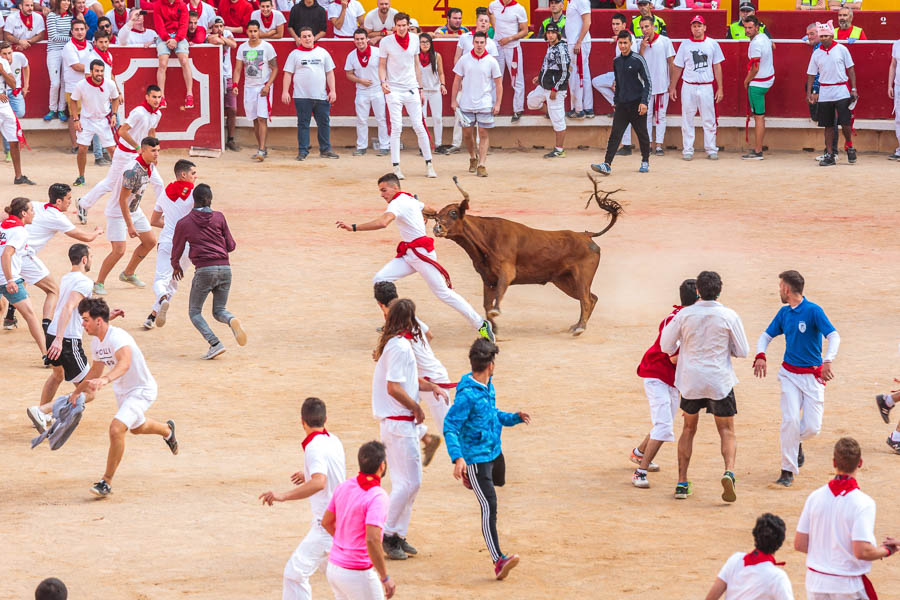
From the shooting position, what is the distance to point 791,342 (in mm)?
9695

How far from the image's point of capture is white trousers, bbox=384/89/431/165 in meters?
20.7

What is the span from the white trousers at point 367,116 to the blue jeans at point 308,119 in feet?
1.70

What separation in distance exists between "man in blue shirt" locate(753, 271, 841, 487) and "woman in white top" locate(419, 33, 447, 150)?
536 inches

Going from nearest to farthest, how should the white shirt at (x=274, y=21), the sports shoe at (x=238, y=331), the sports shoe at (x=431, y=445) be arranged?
the sports shoe at (x=431, y=445) < the sports shoe at (x=238, y=331) < the white shirt at (x=274, y=21)

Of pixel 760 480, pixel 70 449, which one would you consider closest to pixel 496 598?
pixel 760 480

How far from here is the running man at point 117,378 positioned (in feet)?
30.6

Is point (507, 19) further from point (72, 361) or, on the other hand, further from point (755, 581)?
point (755, 581)

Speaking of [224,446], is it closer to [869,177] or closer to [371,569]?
[371,569]

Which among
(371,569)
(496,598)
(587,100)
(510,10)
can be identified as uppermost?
(510,10)

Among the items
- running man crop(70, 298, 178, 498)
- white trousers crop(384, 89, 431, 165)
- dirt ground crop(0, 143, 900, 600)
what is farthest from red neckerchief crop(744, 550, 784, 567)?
A: white trousers crop(384, 89, 431, 165)

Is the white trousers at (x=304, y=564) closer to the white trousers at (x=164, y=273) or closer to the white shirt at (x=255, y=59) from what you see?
the white trousers at (x=164, y=273)

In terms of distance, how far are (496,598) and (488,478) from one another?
70 centimetres

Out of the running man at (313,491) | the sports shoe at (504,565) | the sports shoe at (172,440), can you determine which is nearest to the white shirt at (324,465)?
the running man at (313,491)

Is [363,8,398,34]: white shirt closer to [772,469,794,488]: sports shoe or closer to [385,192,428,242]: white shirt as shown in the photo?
[385,192,428,242]: white shirt
